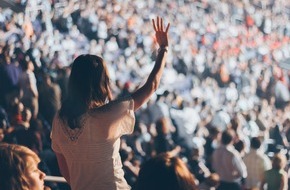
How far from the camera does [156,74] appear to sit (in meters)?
2.06

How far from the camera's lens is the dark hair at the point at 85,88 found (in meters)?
2.00

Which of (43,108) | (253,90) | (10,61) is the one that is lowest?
(253,90)

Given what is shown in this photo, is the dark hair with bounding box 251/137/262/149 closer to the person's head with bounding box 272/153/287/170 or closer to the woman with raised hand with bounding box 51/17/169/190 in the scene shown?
the person's head with bounding box 272/153/287/170

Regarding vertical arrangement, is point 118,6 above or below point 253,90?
above

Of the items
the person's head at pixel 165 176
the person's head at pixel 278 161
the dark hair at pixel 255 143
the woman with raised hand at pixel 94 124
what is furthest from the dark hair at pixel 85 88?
the dark hair at pixel 255 143

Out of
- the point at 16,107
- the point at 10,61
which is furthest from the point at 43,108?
the point at 16,107

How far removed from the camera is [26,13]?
1025 centimetres

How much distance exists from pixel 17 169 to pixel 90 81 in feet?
1.41

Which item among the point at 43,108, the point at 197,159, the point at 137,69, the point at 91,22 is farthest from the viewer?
Answer: the point at 91,22

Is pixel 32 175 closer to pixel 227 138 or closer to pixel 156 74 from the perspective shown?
pixel 156 74

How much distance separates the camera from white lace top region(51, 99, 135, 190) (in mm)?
1970

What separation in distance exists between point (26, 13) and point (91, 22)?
1489 millimetres

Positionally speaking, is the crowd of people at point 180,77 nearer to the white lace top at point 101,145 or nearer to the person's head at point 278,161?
the person's head at point 278,161

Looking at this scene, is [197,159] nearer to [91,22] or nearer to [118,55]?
[118,55]
